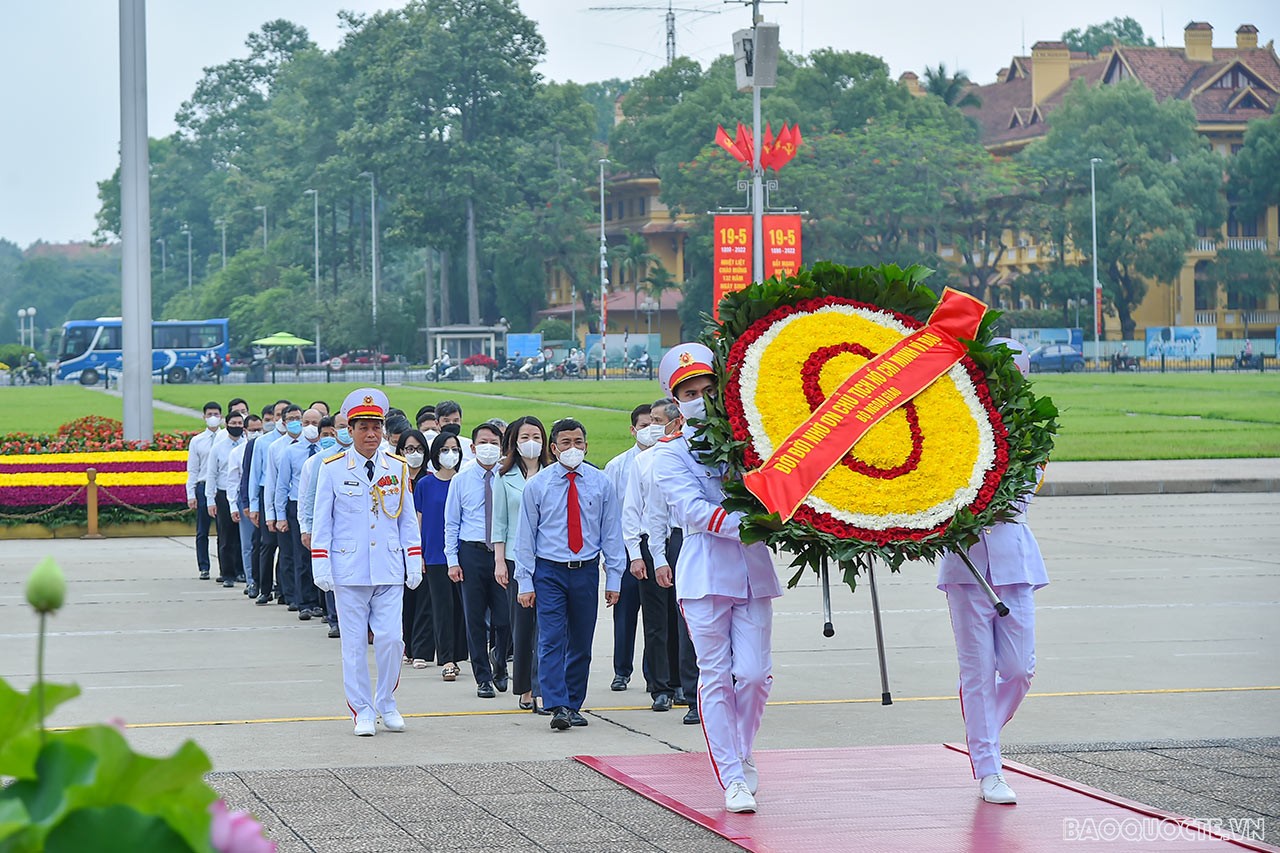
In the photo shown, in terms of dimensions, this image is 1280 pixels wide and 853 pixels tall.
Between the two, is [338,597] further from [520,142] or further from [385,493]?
[520,142]

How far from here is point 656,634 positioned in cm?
991

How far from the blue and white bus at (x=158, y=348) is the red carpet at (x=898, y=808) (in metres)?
76.6

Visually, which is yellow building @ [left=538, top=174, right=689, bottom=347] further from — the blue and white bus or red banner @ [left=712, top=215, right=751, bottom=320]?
red banner @ [left=712, top=215, right=751, bottom=320]

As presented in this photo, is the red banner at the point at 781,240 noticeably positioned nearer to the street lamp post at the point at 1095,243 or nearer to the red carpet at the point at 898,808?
the red carpet at the point at 898,808

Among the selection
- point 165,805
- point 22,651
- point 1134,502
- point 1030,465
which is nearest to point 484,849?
point 1030,465

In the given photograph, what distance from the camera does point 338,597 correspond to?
30.5 feet

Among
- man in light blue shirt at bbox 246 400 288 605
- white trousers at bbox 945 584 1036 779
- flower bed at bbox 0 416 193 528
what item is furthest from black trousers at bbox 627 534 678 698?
flower bed at bbox 0 416 193 528

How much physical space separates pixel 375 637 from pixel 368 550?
0.49 m

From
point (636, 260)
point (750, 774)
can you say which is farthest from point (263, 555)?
point (636, 260)

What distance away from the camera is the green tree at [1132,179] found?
7738cm

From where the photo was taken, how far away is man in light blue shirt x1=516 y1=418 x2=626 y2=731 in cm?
935

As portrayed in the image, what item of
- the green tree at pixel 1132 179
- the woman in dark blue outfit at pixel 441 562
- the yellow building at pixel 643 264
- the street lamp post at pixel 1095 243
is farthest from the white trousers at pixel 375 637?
the yellow building at pixel 643 264

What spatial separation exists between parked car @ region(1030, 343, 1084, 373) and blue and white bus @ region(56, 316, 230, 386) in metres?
38.2

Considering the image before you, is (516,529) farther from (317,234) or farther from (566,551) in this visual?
(317,234)
